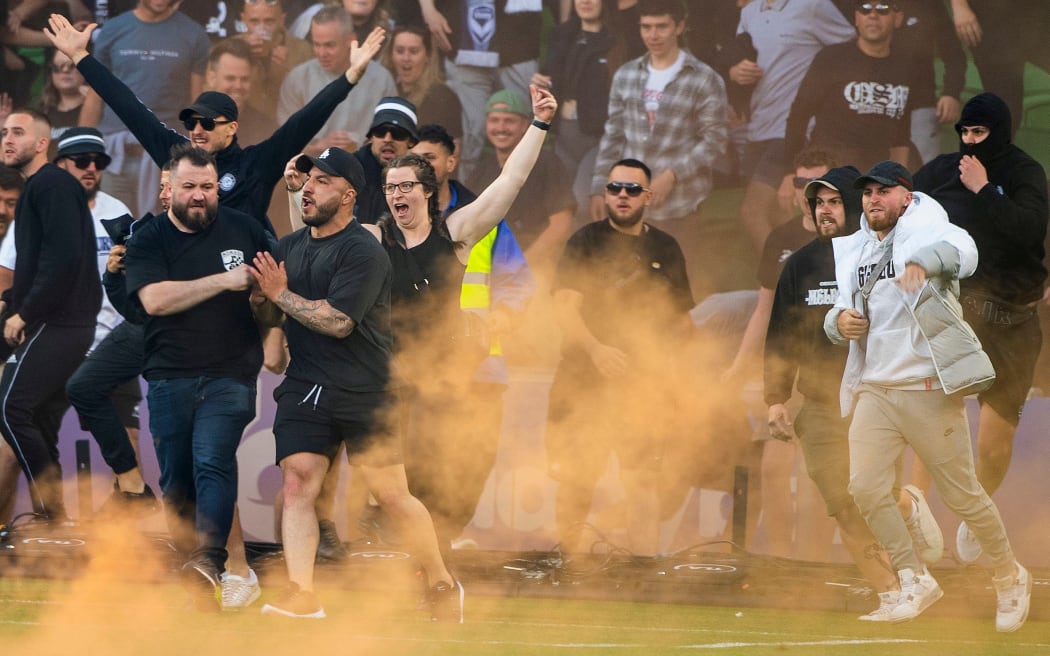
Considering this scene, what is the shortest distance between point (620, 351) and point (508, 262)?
93 cm

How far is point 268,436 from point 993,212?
15.6 feet

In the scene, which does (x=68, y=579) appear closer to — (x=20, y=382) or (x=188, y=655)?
(x=20, y=382)

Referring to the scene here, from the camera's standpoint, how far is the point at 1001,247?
8.16m

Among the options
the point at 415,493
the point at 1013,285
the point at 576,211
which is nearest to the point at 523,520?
the point at 415,493

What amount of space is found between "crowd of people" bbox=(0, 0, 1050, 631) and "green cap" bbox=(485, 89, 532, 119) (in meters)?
0.02

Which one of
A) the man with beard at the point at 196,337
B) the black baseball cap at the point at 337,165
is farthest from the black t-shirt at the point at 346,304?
the man with beard at the point at 196,337

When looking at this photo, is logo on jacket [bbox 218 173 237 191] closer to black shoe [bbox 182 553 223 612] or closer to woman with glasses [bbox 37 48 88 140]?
black shoe [bbox 182 553 223 612]

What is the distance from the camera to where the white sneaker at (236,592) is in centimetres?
695

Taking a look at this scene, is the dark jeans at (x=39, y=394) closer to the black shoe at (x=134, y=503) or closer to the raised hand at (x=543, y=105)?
the black shoe at (x=134, y=503)

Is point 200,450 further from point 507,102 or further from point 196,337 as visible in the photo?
point 507,102

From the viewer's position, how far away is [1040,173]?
8.14 m

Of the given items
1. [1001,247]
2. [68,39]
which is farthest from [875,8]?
[68,39]

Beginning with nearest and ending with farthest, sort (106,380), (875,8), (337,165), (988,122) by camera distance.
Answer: (337,165) → (988,122) → (106,380) → (875,8)

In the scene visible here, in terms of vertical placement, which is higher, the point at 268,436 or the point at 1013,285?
the point at 1013,285
